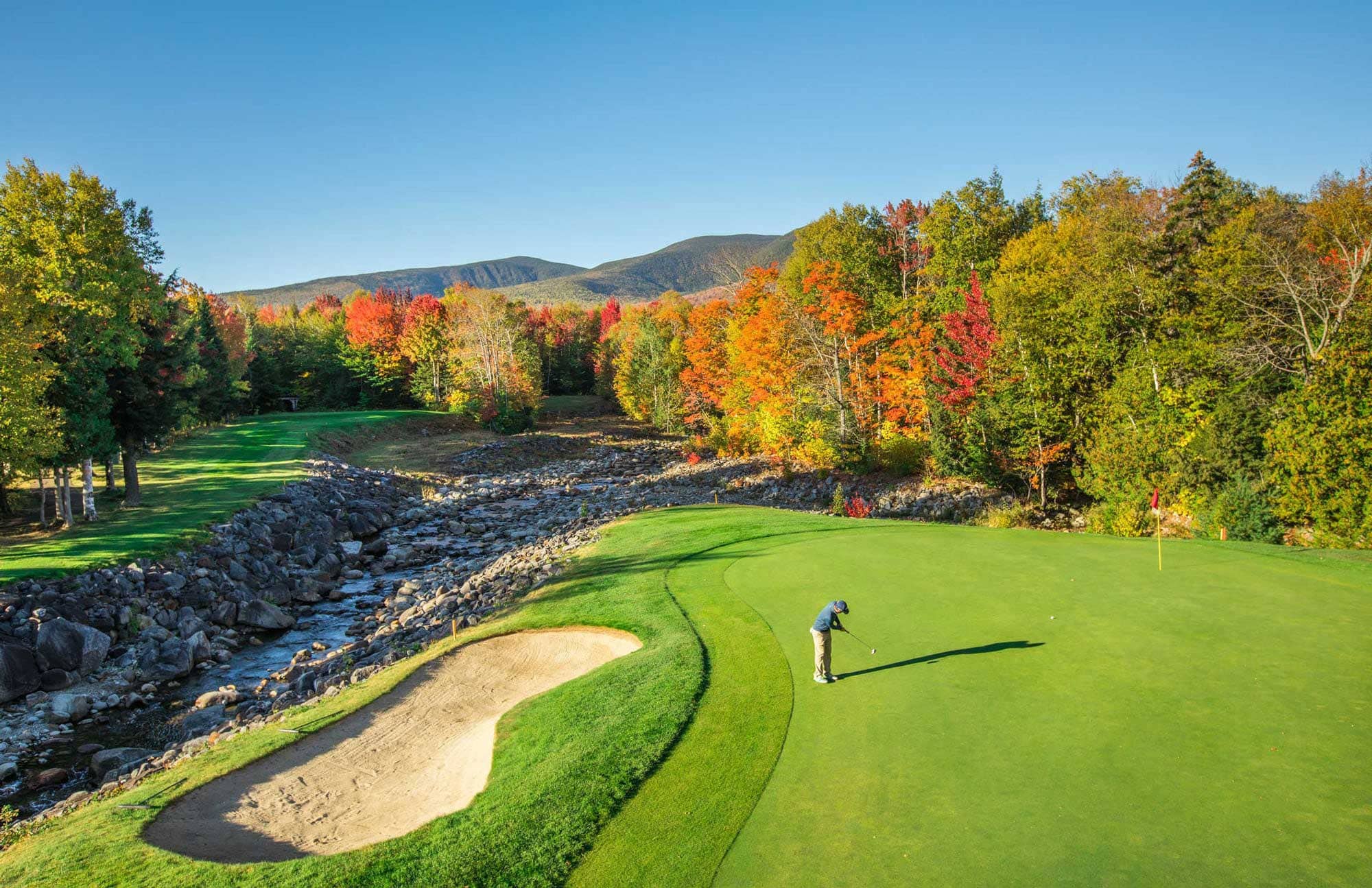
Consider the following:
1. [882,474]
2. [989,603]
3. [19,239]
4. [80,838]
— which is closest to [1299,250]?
[882,474]

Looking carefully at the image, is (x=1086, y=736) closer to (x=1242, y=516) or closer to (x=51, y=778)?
(x=51, y=778)

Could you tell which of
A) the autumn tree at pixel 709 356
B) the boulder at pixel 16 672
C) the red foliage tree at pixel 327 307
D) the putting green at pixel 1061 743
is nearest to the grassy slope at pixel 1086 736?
the putting green at pixel 1061 743

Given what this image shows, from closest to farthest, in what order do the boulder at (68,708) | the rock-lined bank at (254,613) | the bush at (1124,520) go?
the rock-lined bank at (254,613)
the boulder at (68,708)
the bush at (1124,520)

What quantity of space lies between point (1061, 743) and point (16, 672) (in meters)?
20.4

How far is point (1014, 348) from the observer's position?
32250 millimetres

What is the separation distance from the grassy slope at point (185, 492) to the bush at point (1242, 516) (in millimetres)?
32586

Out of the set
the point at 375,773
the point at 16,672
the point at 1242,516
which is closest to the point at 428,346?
the point at 16,672

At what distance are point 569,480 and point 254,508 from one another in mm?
19779

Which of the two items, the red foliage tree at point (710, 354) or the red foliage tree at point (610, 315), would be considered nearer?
the red foliage tree at point (710, 354)

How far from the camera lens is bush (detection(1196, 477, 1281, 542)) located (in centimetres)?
2123

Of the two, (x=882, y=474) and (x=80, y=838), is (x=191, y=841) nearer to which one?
(x=80, y=838)

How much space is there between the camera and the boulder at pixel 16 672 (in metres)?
15.2

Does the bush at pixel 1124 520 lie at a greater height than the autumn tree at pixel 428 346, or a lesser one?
lesser

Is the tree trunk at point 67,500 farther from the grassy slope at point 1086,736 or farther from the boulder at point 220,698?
the grassy slope at point 1086,736
